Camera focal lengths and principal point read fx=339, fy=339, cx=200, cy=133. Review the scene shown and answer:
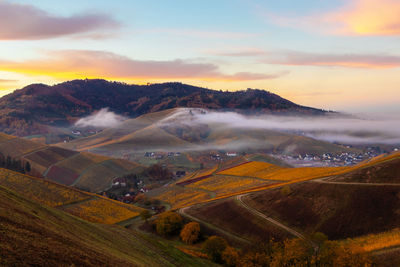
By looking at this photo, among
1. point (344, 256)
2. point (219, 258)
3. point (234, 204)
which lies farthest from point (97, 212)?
point (344, 256)

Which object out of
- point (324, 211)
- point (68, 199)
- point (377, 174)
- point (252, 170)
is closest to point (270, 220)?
point (324, 211)

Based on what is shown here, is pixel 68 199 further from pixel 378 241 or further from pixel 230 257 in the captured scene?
pixel 378 241

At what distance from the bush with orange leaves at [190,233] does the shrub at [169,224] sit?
5.04 m

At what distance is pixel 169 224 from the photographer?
101312 mm

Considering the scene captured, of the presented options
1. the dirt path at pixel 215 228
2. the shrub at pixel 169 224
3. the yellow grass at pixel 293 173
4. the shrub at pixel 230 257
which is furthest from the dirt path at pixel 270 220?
the yellow grass at pixel 293 173

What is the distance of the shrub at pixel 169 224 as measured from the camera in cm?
10088

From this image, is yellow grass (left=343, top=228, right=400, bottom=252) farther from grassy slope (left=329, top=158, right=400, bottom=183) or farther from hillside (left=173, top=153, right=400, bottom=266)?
grassy slope (left=329, top=158, right=400, bottom=183)

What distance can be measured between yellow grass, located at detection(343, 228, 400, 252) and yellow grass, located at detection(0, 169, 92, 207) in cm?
9360

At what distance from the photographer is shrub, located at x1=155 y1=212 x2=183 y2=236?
101 m

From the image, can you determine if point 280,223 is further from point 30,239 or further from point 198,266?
point 30,239

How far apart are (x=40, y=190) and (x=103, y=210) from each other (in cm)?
2432

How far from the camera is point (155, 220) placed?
109188 millimetres

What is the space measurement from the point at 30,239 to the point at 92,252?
788 cm

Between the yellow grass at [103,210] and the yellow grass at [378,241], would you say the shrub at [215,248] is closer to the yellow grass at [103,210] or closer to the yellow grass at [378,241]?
the yellow grass at [378,241]
